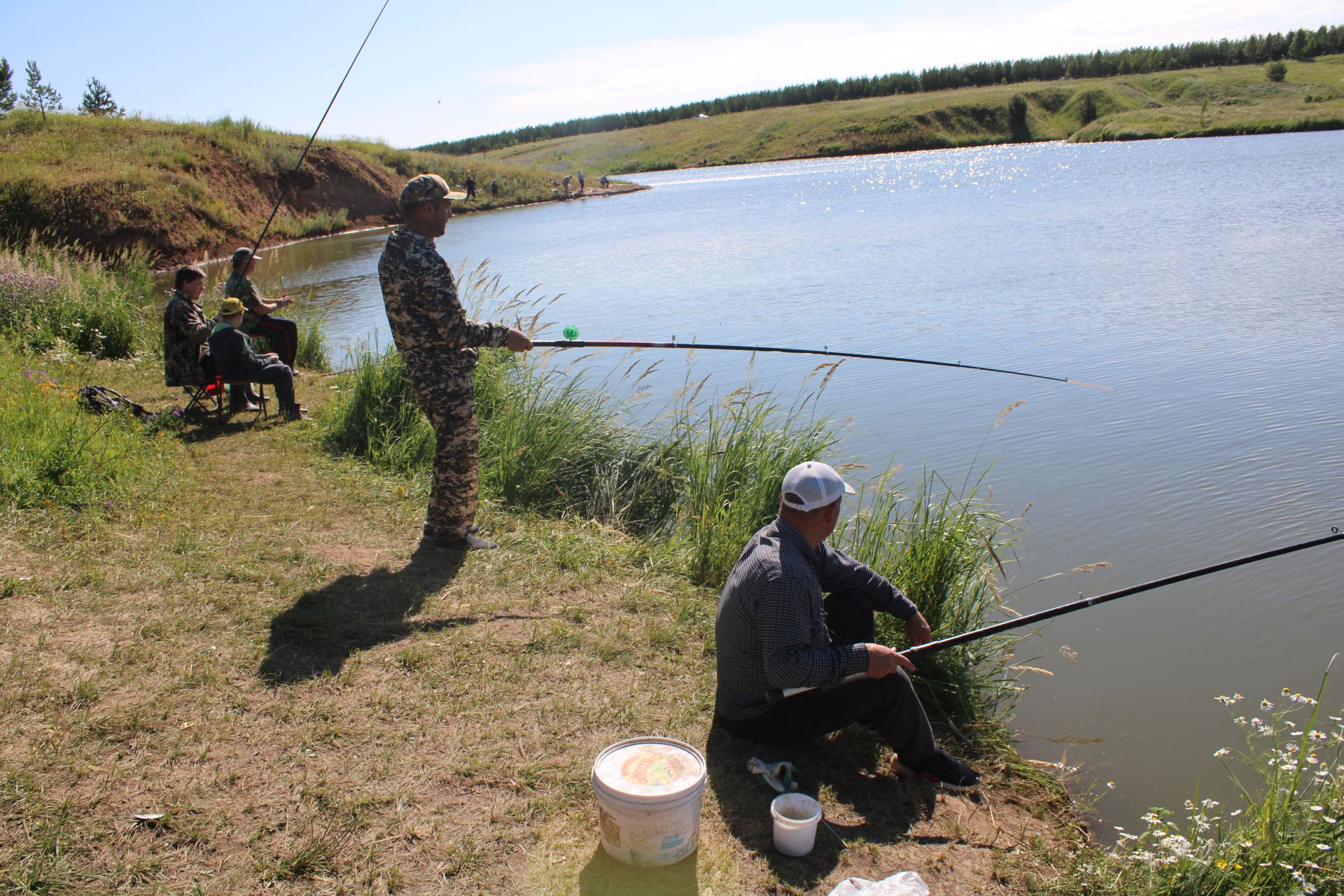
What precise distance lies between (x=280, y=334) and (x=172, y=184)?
19077mm

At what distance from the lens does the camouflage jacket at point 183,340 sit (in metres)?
8.16

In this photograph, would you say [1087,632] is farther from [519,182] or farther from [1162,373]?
[519,182]

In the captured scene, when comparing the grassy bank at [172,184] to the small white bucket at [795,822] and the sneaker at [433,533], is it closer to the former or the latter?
the sneaker at [433,533]

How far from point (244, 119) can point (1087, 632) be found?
114 feet

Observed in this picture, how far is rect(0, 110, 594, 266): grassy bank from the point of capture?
70.4 feet

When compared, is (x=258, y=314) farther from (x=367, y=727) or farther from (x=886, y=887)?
(x=886, y=887)

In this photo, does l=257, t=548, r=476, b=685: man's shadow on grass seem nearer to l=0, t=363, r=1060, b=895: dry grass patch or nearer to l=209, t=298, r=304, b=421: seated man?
l=0, t=363, r=1060, b=895: dry grass patch

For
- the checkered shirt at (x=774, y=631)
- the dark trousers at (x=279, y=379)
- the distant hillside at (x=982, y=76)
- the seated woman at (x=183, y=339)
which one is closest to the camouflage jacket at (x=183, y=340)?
the seated woman at (x=183, y=339)

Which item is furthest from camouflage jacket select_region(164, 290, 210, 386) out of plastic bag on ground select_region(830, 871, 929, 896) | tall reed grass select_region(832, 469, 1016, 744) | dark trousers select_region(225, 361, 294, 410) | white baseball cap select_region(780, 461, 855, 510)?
plastic bag on ground select_region(830, 871, 929, 896)

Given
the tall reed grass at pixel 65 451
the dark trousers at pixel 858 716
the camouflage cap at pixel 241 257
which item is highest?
the camouflage cap at pixel 241 257

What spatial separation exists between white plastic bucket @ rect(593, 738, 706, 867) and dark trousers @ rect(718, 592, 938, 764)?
0.59m

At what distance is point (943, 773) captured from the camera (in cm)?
370

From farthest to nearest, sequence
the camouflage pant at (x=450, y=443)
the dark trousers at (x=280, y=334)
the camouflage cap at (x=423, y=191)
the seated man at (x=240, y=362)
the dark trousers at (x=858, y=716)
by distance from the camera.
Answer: the dark trousers at (x=280, y=334) < the seated man at (x=240, y=362) < the camouflage pant at (x=450, y=443) < the camouflage cap at (x=423, y=191) < the dark trousers at (x=858, y=716)

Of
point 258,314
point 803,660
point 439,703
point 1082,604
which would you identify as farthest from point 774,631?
point 258,314
